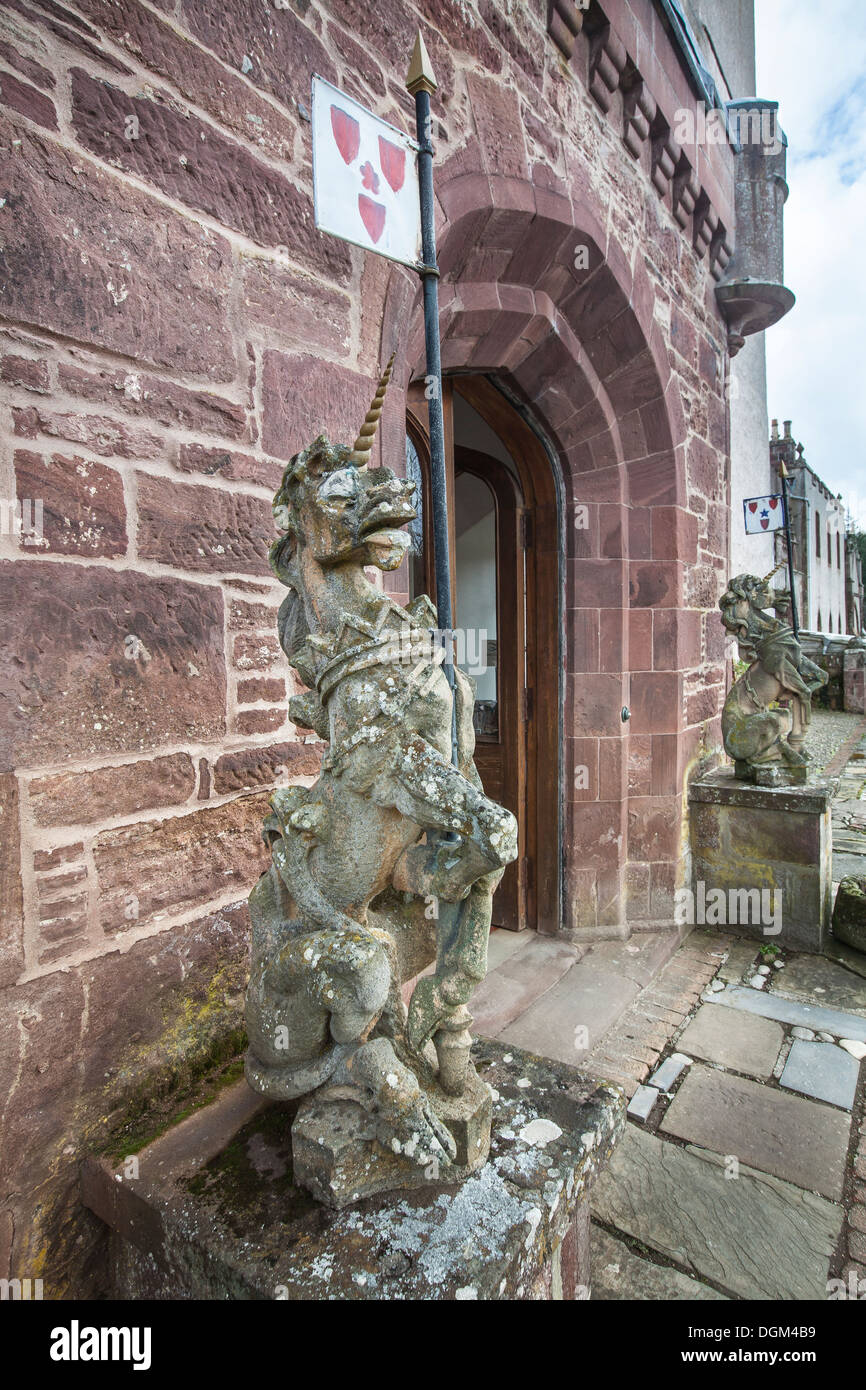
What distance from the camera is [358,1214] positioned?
1.10 meters

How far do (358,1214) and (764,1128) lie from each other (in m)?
1.93

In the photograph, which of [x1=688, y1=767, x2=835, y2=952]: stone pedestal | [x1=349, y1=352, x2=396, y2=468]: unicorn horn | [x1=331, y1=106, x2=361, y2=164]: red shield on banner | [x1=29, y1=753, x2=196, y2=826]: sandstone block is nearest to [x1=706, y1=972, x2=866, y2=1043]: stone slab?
[x1=688, y1=767, x2=835, y2=952]: stone pedestal

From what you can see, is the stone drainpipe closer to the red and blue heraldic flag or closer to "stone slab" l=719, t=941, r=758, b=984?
the red and blue heraldic flag

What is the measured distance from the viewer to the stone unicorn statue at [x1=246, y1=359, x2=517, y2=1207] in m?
1.11

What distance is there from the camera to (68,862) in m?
1.41

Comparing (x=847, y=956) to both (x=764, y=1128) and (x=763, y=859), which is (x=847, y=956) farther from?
(x=764, y=1128)

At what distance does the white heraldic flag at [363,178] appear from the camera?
1.18 meters

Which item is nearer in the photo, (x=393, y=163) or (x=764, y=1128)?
(x=393, y=163)

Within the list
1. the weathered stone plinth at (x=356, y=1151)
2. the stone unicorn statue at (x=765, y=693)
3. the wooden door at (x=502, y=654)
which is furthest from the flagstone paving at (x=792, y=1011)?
the weathered stone plinth at (x=356, y=1151)

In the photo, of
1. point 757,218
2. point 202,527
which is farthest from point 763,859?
point 757,218

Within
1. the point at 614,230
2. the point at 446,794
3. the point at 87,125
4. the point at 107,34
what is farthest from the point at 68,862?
the point at 614,230

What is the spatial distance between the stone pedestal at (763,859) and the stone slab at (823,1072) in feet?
3.67

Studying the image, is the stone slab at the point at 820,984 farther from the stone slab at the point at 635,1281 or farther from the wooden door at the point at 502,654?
the stone slab at the point at 635,1281
